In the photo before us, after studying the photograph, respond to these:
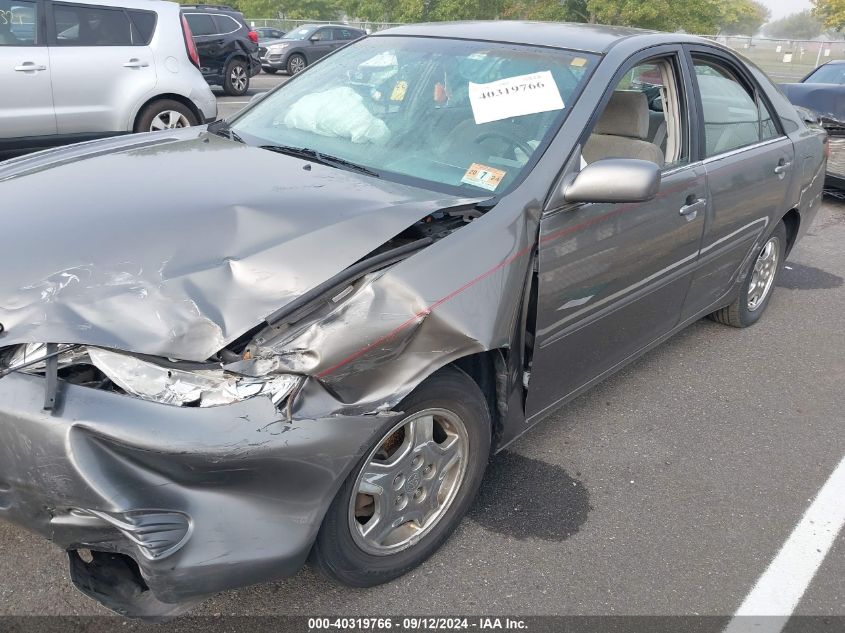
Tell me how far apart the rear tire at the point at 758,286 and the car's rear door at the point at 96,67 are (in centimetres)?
582

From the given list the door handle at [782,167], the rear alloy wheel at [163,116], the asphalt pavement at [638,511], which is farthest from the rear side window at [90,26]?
the door handle at [782,167]

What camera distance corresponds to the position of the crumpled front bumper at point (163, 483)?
1738 mm

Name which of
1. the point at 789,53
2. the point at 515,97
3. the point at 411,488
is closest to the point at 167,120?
the point at 515,97

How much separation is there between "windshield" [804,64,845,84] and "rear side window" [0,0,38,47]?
9996 millimetres

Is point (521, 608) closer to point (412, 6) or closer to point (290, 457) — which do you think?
→ point (290, 457)

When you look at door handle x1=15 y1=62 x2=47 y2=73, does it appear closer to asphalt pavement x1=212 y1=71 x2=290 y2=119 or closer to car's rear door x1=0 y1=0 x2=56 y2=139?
car's rear door x1=0 y1=0 x2=56 y2=139

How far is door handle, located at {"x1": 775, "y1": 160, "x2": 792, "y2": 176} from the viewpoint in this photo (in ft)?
13.3

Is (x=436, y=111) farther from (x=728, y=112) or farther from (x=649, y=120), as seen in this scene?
(x=728, y=112)

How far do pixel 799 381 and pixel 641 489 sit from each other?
1.58 meters

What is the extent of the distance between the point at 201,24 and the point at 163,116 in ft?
25.5

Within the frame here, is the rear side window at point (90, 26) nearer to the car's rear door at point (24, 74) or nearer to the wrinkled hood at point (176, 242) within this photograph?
the car's rear door at point (24, 74)

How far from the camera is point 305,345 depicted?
6.41ft

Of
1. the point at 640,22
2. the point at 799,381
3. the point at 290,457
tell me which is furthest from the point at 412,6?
the point at 290,457

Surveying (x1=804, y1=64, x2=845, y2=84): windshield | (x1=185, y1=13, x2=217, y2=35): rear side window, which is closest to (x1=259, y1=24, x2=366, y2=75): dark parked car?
(x1=185, y1=13, x2=217, y2=35): rear side window
